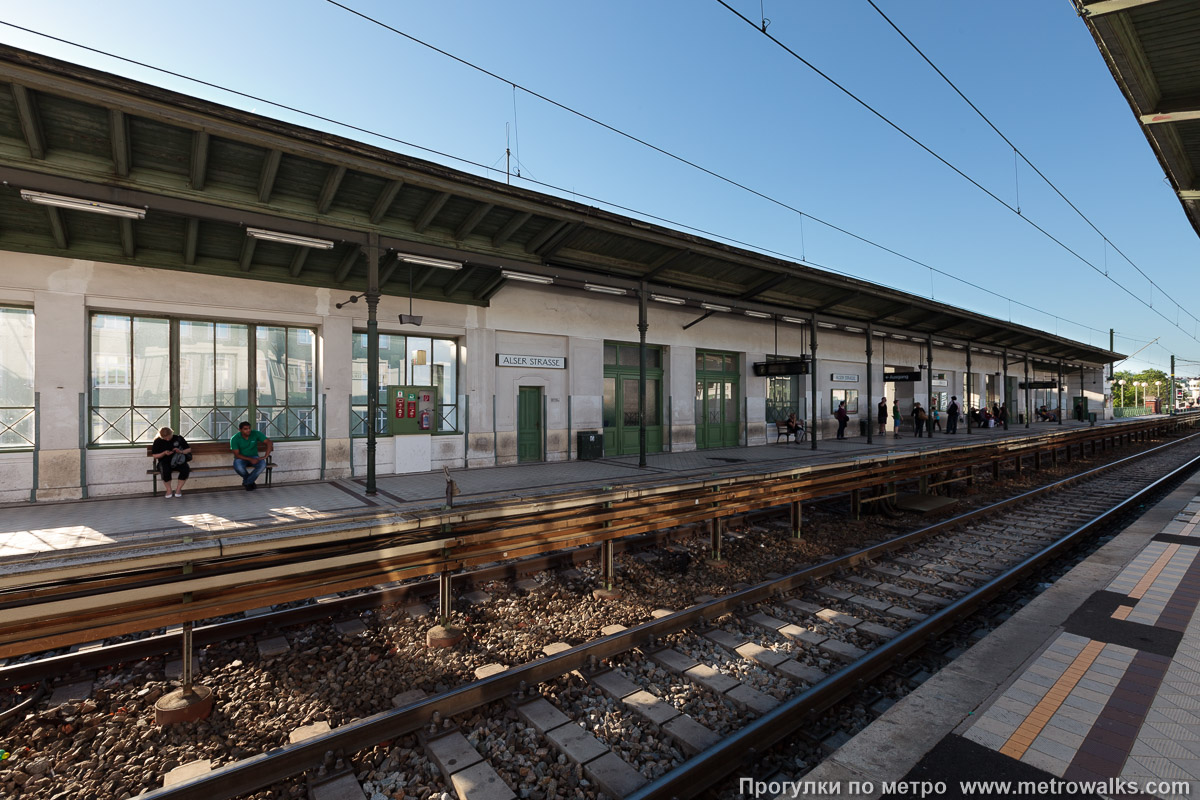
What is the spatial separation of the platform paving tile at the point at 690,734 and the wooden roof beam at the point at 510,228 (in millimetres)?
10645

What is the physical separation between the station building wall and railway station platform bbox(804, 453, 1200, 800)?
1263 centimetres

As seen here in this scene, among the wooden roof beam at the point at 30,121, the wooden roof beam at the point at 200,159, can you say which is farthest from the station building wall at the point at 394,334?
the wooden roof beam at the point at 30,121

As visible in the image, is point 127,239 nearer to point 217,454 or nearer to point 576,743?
point 217,454

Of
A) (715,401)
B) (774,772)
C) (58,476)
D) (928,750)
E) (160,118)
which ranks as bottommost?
(774,772)

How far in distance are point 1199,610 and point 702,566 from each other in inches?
185

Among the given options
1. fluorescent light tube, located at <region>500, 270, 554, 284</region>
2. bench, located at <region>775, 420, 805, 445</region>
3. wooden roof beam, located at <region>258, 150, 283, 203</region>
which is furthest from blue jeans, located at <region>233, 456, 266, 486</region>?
bench, located at <region>775, 420, 805, 445</region>

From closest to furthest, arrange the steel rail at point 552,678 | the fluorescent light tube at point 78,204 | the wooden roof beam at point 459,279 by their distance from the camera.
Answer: the steel rail at point 552,678
the fluorescent light tube at point 78,204
the wooden roof beam at point 459,279

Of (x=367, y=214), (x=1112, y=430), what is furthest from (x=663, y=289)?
(x=1112, y=430)

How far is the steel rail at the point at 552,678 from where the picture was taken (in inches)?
117

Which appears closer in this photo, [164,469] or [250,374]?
[164,469]

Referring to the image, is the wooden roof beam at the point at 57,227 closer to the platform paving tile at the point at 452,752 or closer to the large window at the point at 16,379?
the large window at the point at 16,379

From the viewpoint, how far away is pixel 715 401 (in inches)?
837

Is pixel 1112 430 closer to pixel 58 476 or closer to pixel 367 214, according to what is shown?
pixel 367 214

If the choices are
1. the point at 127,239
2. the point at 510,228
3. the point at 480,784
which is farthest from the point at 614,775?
the point at 127,239
